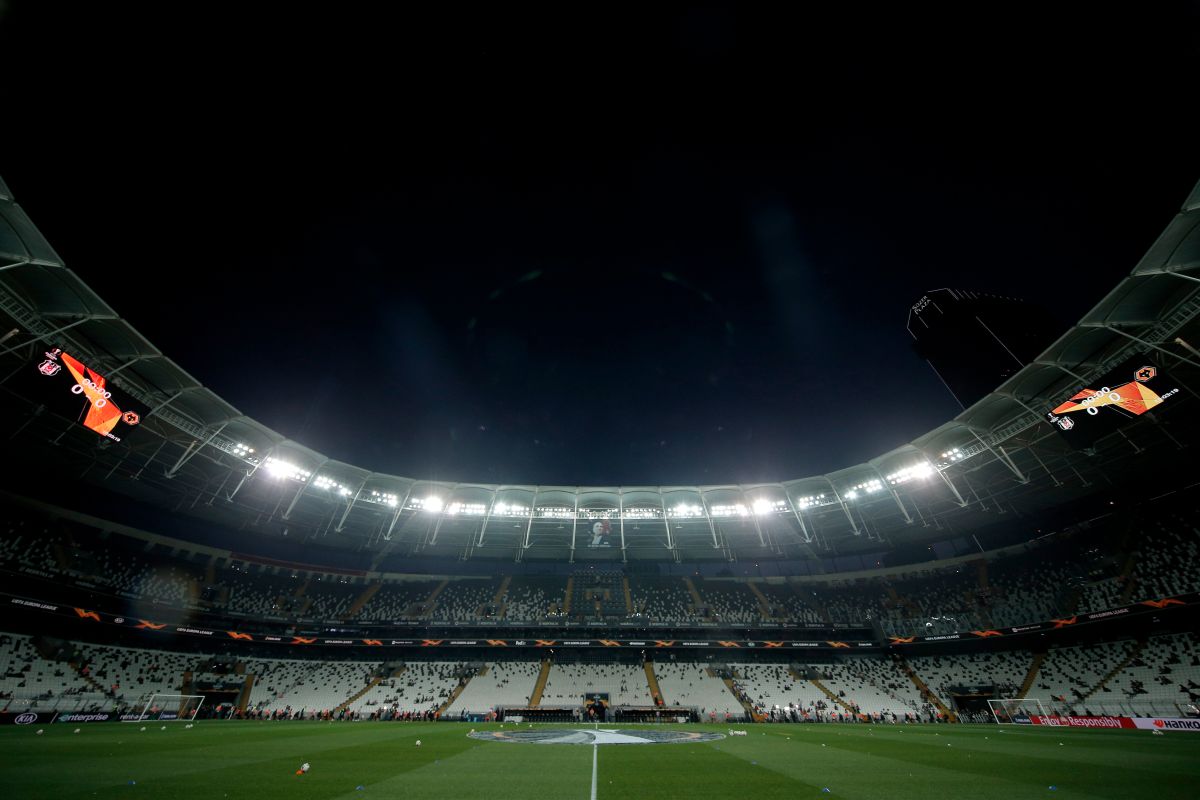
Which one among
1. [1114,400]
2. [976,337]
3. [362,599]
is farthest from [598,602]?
[976,337]

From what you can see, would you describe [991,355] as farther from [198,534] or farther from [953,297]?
[198,534]

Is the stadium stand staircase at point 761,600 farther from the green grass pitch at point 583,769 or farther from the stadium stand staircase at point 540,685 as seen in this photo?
the green grass pitch at point 583,769

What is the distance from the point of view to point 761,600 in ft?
150

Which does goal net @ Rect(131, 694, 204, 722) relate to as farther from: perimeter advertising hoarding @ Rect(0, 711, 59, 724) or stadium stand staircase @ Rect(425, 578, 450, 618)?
stadium stand staircase @ Rect(425, 578, 450, 618)

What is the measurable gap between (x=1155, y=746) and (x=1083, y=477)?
24.2 metres

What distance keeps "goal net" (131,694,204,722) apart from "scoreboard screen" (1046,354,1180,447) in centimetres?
5254

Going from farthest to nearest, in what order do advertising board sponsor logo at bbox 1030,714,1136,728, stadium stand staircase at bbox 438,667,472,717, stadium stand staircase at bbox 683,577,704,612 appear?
stadium stand staircase at bbox 683,577,704,612 < stadium stand staircase at bbox 438,667,472,717 < advertising board sponsor logo at bbox 1030,714,1136,728

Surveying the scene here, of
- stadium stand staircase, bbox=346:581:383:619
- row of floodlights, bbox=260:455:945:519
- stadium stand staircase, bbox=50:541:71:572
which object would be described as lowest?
stadium stand staircase, bbox=50:541:71:572

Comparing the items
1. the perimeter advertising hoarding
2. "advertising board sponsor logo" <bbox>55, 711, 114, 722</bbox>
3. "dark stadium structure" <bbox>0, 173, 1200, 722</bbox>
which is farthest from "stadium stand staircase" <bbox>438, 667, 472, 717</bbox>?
the perimeter advertising hoarding

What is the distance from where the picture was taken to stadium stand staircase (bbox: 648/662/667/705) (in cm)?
3587

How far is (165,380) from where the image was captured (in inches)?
992

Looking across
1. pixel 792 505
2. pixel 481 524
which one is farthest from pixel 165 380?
pixel 792 505

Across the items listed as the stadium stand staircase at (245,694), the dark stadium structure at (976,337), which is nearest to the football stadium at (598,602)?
the stadium stand staircase at (245,694)

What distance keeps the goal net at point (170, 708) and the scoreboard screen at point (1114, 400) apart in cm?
5254
